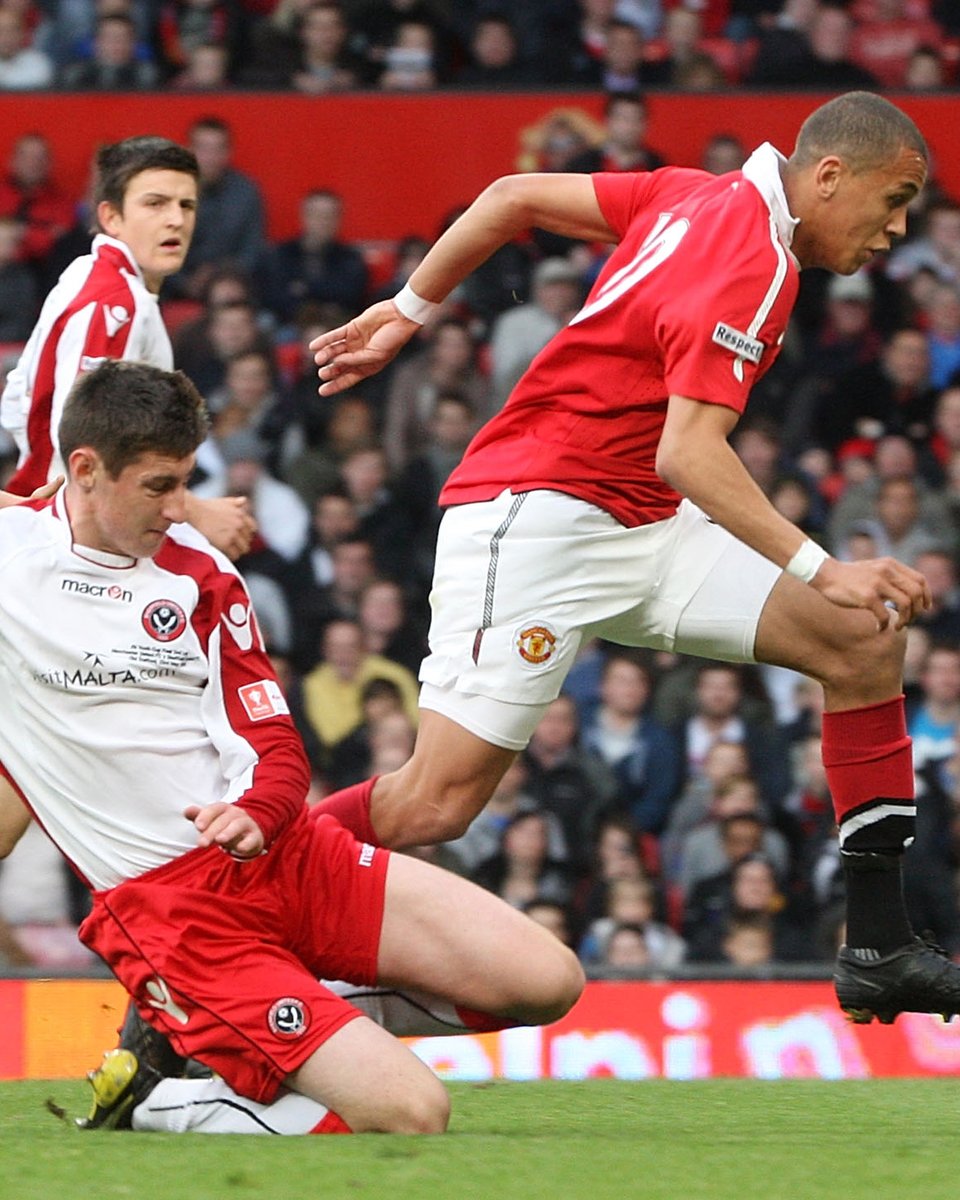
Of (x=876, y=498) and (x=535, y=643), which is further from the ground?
(x=876, y=498)

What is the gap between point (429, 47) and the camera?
10844mm

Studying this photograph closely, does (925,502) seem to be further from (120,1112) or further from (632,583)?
(120,1112)

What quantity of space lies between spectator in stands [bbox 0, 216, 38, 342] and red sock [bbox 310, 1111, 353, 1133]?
6109 millimetres

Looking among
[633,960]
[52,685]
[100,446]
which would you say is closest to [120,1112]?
[52,685]

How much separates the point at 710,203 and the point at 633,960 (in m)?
3.45

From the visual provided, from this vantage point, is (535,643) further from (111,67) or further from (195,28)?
(195,28)

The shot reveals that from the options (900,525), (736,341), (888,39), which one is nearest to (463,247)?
(736,341)

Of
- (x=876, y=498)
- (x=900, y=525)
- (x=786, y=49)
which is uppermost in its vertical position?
(x=786, y=49)

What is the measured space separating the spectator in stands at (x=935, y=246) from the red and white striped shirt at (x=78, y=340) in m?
5.39

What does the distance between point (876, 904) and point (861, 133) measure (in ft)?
5.30

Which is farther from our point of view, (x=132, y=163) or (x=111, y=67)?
(x=111, y=67)

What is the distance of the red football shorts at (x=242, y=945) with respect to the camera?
168 inches

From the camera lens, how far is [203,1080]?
4.46 meters

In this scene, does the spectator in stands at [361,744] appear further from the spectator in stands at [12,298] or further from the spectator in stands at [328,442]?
the spectator in stands at [12,298]
